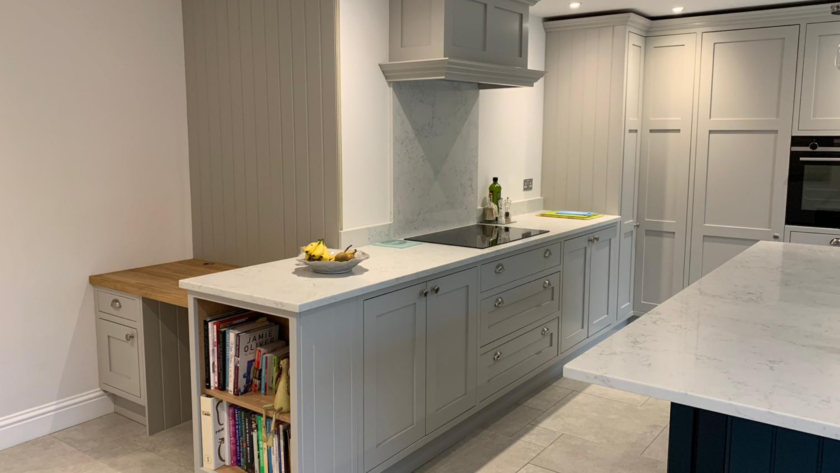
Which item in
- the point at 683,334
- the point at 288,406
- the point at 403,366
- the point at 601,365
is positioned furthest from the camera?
the point at 403,366

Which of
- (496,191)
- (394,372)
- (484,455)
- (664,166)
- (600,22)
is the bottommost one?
(484,455)

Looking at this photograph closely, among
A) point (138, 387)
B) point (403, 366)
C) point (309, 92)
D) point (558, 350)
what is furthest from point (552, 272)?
point (138, 387)

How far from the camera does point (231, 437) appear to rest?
8.41 feet

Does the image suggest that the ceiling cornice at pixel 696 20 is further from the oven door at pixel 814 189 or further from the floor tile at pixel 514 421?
the floor tile at pixel 514 421

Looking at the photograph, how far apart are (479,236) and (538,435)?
1.03m

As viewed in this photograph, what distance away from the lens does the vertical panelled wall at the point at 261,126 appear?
3010mm

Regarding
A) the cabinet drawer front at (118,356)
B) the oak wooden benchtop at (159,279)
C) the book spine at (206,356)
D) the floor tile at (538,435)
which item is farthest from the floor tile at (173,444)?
the floor tile at (538,435)

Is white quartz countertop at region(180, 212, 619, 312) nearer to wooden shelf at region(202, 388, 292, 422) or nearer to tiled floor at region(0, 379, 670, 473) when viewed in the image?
wooden shelf at region(202, 388, 292, 422)

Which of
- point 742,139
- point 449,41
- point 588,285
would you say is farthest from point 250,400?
point 742,139

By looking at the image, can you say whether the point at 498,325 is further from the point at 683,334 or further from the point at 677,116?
the point at 677,116

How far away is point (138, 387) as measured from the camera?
315cm

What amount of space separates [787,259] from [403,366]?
1724 millimetres

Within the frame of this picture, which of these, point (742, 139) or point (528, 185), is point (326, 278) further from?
point (742, 139)

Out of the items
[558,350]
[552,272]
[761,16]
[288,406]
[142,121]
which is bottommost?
[558,350]
